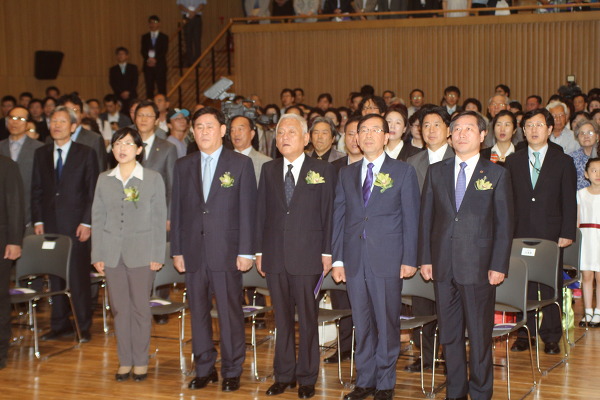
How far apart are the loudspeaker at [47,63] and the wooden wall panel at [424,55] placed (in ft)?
10.0

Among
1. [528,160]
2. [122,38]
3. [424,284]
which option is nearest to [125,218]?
[424,284]

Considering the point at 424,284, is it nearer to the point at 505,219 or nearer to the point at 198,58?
the point at 505,219

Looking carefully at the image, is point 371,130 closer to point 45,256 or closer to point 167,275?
point 167,275

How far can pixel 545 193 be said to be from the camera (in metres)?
6.07

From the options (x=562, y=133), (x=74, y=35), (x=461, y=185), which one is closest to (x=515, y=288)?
(x=461, y=185)

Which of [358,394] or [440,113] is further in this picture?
[440,113]

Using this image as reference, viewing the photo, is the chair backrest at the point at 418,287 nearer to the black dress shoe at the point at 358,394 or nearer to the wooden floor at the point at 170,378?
the wooden floor at the point at 170,378

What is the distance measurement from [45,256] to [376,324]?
9.30 feet

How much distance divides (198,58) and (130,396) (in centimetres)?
1055

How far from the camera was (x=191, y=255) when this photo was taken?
17.8ft

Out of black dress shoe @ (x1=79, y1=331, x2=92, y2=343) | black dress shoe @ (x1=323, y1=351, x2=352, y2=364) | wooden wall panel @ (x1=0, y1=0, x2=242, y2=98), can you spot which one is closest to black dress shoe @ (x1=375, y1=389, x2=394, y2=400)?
black dress shoe @ (x1=323, y1=351, x2=352, y2=364)

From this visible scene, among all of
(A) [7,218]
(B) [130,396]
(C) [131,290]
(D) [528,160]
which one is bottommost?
(B) [130,396]

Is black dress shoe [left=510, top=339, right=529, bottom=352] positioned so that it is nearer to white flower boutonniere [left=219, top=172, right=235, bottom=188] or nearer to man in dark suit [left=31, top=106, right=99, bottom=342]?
white flower boutonniere [left=219, top=172, right=235, bottom=188]

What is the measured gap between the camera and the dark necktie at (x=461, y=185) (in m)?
4.88
